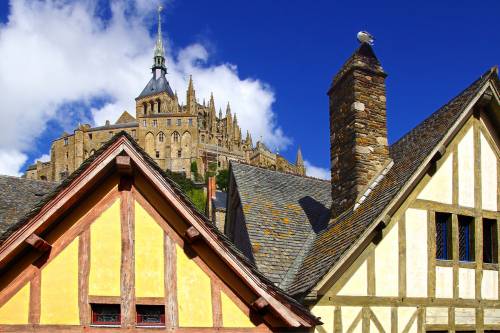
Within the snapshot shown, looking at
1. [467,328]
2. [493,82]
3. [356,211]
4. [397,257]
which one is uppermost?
[493,82]

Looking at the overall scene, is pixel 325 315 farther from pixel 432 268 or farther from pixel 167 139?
pixel 167 139

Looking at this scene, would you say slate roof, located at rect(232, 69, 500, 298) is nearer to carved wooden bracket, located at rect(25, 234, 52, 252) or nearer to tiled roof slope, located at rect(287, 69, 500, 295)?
tiled roof slope, located at rect(287, 69, 500, 295)

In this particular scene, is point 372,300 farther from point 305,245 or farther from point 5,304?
point 5,304

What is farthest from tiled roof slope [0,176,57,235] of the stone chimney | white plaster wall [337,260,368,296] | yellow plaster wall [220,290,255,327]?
white plaster wall [337,260,368,296]

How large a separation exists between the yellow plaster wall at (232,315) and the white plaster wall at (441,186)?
3.89m

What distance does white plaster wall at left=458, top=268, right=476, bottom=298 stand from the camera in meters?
10.1

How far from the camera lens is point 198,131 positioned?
14138 cm

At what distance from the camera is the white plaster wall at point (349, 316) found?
9.27m

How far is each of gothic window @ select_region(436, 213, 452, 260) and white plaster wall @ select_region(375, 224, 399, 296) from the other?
0.99m

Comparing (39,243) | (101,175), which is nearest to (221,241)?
(101,175)

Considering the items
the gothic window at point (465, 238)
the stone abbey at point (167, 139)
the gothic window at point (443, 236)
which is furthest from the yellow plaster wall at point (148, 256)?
the stone abbey at point (167, 139)

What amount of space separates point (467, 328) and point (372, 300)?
199cm

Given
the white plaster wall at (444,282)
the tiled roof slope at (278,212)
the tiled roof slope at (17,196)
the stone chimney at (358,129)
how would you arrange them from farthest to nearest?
1. the tiled roof slope at (17,196)
2. the stone chimney at (358,129)
3. the tiled roof slope at (278,212)
4. the white plaster wall at (444,282)

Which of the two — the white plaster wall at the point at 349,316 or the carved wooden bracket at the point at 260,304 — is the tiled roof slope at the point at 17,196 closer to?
the carved wooden bracket at the point at 260,304
